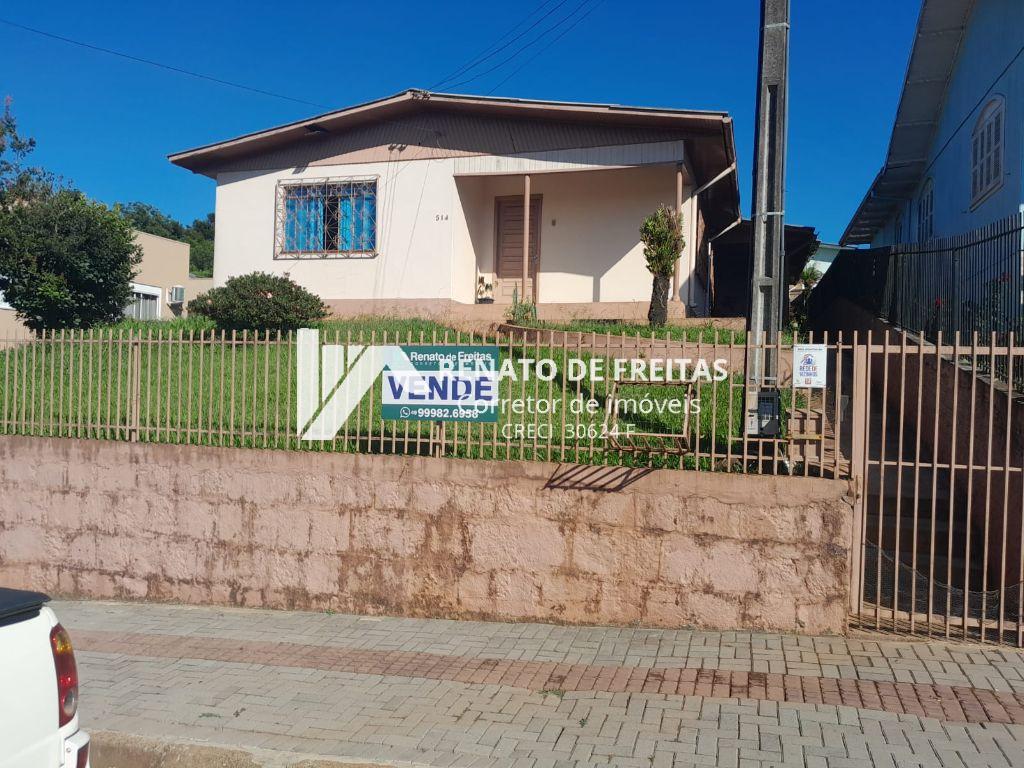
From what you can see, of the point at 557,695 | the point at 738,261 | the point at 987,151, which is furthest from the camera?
the point at 738,261

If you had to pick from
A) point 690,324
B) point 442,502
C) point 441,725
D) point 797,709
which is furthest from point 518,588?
point 690,324

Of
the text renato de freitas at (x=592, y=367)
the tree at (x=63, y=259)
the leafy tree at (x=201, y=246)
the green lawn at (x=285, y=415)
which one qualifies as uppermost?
the leafy tree at (x=201, y=246)

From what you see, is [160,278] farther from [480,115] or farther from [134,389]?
[134,389]

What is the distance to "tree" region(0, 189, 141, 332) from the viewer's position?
12.1m

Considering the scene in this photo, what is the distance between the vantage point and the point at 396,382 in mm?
7387

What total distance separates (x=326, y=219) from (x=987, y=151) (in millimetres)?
10932

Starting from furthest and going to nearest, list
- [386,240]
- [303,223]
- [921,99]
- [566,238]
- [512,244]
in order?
[512,244], [303,223], [566,238], [386,240], [921,99]

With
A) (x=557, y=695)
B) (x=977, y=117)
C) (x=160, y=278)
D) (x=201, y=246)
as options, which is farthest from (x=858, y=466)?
(x=201, y=246)

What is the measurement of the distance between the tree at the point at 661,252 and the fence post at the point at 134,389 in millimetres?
7380

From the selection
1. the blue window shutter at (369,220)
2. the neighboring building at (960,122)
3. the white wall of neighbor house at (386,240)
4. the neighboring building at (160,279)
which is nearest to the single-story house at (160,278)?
A: the neighboring building at (160,279)

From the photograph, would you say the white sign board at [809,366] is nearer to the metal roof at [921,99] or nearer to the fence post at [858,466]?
the fence post at [858,466]

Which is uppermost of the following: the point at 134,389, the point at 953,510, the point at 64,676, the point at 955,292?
the point at 955,292

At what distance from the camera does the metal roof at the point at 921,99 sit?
41.3 feet

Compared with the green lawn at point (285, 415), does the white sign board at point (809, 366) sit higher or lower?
higher
